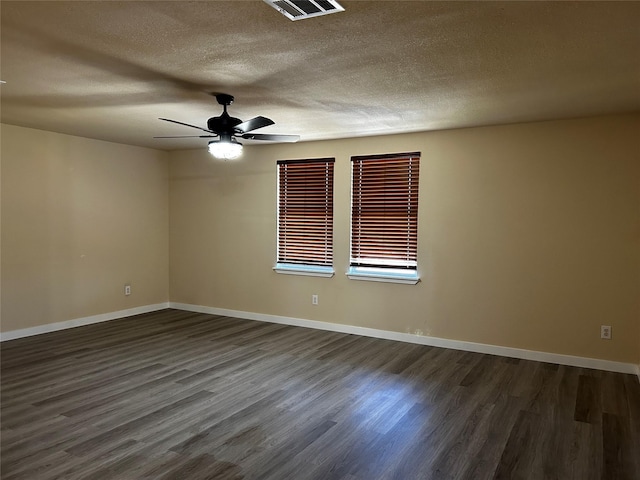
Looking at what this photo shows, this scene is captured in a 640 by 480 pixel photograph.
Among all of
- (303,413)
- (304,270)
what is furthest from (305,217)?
(303,413)

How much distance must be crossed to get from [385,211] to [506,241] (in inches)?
55.7

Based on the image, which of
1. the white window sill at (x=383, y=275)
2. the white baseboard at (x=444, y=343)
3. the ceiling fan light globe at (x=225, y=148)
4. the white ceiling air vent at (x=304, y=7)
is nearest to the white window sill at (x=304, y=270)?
the white window sill at (x=383, y=275)

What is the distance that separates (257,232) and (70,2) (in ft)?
14.3

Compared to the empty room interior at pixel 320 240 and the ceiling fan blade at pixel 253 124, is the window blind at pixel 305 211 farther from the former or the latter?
the ceiling fan blade at pixel 253 124

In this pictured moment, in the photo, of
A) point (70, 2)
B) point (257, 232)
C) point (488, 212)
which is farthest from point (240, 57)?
point (257, 232)

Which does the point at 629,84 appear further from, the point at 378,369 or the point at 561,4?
the point at 378,369

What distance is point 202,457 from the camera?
273 centimetres

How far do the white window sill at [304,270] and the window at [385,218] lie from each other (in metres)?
0.34

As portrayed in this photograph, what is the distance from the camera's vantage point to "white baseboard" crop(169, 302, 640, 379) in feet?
14.5

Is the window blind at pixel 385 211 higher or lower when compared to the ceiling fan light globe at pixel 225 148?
lower

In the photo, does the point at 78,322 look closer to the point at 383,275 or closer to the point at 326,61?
the point at 383,275

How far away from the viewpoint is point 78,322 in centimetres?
593

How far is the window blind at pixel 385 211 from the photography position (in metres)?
5.35

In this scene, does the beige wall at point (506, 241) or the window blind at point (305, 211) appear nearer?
the beige wall at point (506, 241)
